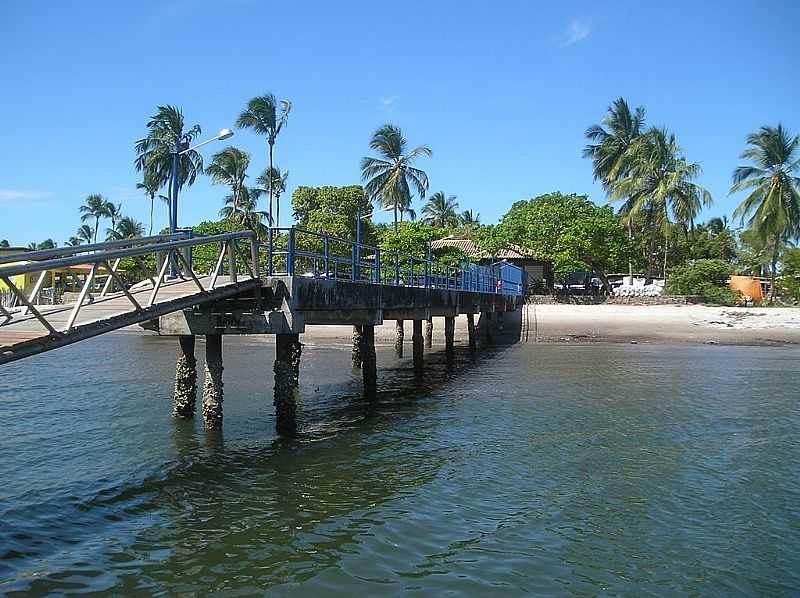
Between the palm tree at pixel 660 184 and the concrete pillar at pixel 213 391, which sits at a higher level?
the palm tree at pixel 660 184

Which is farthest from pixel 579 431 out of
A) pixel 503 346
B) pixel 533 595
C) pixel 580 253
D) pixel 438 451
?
pixel 580 253

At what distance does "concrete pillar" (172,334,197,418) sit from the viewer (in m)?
14.8

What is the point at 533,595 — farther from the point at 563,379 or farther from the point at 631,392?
the point at 563,379

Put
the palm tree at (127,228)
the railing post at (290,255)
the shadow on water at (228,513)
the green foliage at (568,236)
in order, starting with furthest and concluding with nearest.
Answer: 1. the palm tree at (127,228)
2. the green foliage at (568,236)
3. the railing post at (290,255)
4. the shadow on water at (228,513)

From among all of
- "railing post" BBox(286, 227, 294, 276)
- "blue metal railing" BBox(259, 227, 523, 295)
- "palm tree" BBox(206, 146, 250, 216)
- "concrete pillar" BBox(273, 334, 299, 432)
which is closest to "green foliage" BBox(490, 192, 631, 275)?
"blue metal railing" BBox(259, 227, 523, 295)

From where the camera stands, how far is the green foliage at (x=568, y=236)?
52250 mm

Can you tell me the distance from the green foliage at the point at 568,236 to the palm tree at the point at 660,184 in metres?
4.03

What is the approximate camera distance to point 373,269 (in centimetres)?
1850

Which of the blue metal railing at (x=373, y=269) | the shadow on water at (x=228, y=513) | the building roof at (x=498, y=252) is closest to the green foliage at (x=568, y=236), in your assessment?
the building roof at (x=498, y=252)

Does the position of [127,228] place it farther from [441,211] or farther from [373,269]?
[373,269]

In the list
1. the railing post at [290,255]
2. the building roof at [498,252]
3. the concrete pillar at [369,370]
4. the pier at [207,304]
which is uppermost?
the building roof at [498,252]

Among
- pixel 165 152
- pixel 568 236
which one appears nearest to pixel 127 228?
pixel 165 152

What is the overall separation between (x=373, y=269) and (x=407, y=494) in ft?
28.9

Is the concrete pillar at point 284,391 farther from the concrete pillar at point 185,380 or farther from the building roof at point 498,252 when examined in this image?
the building roof at point 498,252
